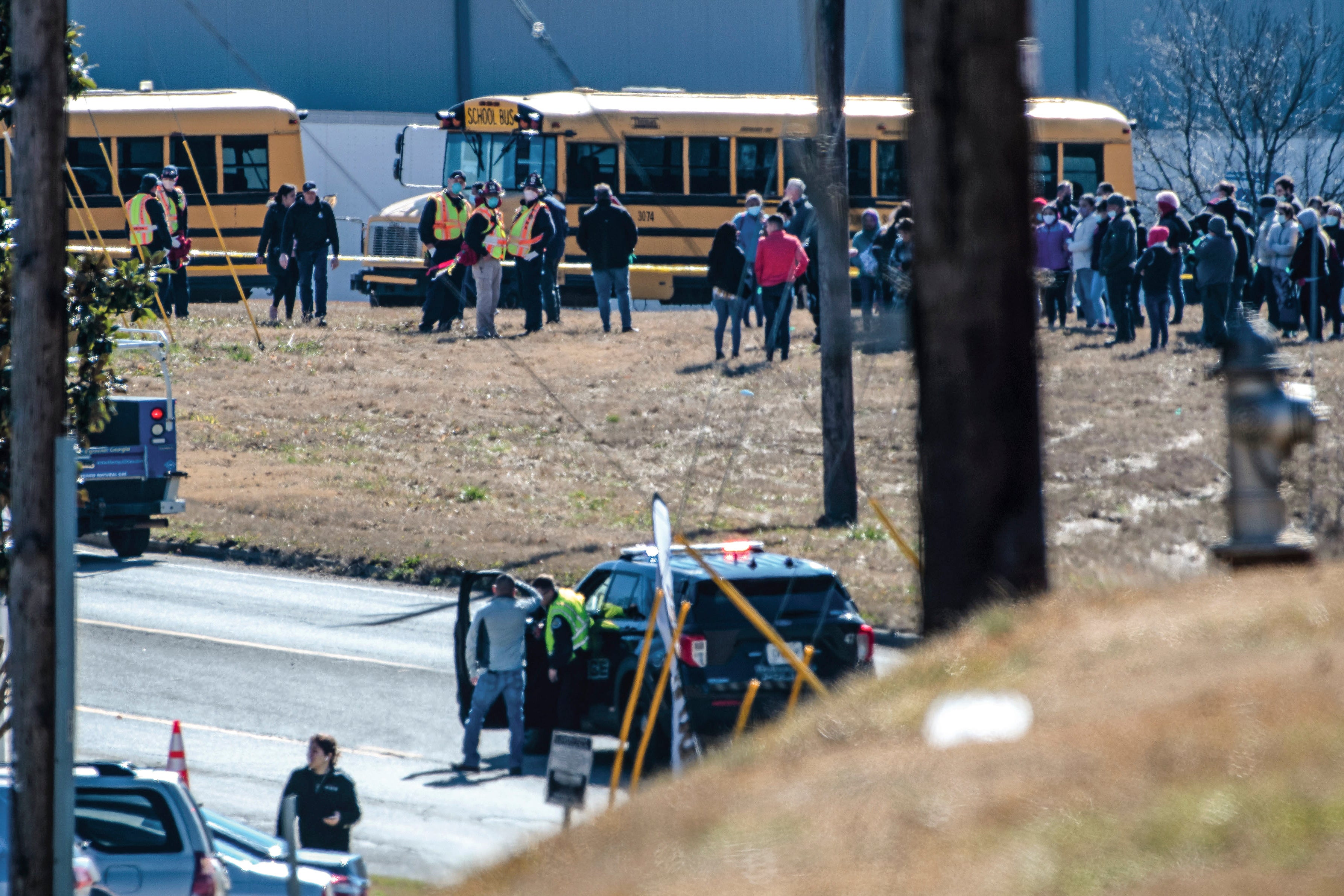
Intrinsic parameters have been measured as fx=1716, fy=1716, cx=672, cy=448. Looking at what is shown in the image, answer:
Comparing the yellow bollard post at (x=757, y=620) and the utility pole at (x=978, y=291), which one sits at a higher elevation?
the utility pole at (x=978, y=291)

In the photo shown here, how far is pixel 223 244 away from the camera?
28.2 meters

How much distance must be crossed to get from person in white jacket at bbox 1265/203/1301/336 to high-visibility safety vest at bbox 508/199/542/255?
1101 cm

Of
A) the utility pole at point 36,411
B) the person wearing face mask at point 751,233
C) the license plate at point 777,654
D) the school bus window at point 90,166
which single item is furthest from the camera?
the school bus window at point 90,166

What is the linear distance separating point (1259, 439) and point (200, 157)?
27969 mm

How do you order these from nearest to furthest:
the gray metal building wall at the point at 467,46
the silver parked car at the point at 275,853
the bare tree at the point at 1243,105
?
the silver parked car at the point at 275,853 < the bare tree at the point at 1243,105 < the gray metal building wall at the point at 467,46

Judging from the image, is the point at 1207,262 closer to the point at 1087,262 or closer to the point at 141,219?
the point at 1087,262

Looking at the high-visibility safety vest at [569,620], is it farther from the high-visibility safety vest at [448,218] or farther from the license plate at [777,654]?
the high-visibility safety vest at [448,218]

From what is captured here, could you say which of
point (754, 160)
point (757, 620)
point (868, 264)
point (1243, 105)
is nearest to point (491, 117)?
point (754, 160)

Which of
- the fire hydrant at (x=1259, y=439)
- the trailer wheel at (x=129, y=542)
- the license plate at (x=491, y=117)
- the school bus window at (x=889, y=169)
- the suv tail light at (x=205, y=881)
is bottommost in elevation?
the suv tail light at (x=205, y=881)

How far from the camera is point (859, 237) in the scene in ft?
87.0

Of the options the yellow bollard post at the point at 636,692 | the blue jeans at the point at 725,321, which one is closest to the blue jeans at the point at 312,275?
the blue jeans at the point at 725,321

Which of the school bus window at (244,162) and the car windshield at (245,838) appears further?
the school bus window at (244,162)

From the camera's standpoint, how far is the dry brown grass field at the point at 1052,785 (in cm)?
409

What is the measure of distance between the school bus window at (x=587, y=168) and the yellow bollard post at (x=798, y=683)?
825 inches
